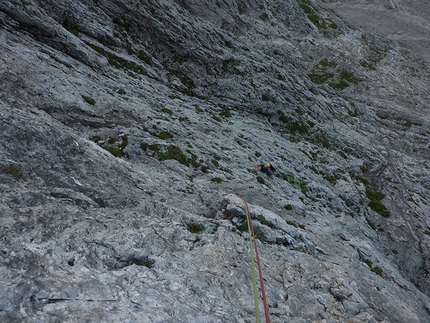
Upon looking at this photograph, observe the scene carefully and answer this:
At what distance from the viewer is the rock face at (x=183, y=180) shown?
8.07 metres

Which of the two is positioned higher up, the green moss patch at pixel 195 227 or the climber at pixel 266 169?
the climber at pixel 266 169

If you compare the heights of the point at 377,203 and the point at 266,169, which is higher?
the point at 377,203

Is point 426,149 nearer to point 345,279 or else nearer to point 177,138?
point 345,279

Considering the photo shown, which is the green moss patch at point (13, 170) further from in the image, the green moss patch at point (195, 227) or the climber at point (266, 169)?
the climber at point (266, 169)

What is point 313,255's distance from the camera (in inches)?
546

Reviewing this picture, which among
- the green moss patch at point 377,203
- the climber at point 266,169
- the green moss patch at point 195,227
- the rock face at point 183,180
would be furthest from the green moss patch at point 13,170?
the green moss patch at point 377,203

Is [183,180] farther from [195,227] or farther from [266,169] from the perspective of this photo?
[266,169]

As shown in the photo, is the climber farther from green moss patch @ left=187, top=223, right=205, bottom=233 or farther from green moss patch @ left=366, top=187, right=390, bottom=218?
green moss patch @ left=366, top=187, right=390, bottom=218


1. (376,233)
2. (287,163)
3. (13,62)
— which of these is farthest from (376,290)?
(13,62)

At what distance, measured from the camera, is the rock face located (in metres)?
8.07

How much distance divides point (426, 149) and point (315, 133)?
1954cm

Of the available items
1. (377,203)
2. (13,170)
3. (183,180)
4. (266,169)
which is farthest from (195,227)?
(377,203)

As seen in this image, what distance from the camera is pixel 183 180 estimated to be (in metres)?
15.3

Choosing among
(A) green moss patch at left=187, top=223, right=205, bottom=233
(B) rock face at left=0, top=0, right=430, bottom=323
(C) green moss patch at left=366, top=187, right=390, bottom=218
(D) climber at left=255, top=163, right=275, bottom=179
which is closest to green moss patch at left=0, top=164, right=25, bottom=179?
(B) rock face at left=0, top=0, right=430, bottom=323
